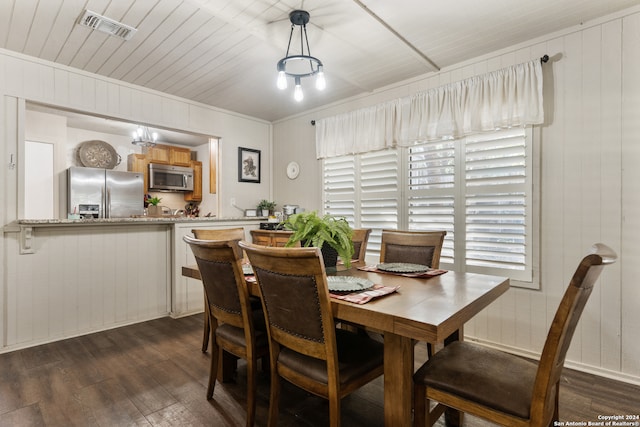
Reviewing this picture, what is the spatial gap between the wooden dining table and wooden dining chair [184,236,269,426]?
1.81ft

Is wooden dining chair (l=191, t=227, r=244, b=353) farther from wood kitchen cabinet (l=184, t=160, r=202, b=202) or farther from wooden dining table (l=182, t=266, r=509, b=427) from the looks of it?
wood kitchen cabinet (l=184, t=160, r=202, b=202)

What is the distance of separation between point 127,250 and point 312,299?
2.92 metres

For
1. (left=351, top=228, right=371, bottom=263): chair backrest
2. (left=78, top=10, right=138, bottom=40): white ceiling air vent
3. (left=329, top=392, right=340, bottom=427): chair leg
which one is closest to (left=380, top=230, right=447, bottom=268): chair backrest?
(left=351, top=228, right=371, bottom=263): chair backrest

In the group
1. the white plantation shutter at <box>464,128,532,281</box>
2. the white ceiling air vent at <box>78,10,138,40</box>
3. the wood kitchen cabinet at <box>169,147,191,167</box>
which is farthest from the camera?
the wood kitchen cabinet at <box>169,147,191,167</box>

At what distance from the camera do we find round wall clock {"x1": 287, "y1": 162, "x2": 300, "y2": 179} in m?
4.45

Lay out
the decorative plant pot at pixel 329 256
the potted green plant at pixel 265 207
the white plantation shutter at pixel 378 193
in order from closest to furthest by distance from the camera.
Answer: the decorative plant pot at pixel 329 256 < the white plantation shutter at pixel 378 193 < the potted green plant at pixel 265 207

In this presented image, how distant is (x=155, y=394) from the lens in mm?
2045

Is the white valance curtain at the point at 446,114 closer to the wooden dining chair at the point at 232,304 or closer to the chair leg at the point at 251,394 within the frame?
the wooden dining chair at the point at 232,304

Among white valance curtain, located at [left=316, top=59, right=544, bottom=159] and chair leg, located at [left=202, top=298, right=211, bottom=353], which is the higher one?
white valance curtain, located at [left=316, top=59, right=544, bottom=159]

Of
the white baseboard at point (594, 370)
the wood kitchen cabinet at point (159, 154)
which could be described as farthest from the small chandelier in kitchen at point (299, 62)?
the wood kitchen cabinet at point (159, 154)

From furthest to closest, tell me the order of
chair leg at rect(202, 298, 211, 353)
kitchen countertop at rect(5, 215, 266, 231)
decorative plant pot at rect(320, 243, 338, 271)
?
kitchen countertop at rect(5, 215, 266, 231) < chair leg at rect(202, 298, 211, 353) < decorative plant pot at rect(320, 243, 338, 271)

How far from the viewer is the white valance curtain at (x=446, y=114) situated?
2574 millimetres

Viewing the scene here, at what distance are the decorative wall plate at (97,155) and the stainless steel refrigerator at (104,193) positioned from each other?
0.43m

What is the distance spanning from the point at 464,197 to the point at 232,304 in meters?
2.25
